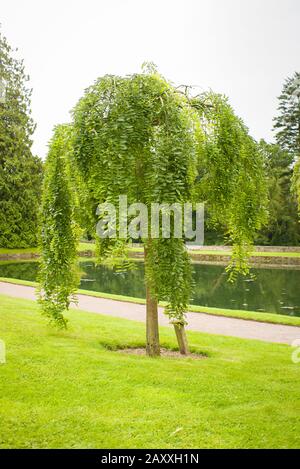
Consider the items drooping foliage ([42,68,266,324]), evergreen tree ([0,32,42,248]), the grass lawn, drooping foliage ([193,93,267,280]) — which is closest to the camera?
the grass lawn

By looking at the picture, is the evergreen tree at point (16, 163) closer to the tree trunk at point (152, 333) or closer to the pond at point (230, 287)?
the pond at point (230, 287)

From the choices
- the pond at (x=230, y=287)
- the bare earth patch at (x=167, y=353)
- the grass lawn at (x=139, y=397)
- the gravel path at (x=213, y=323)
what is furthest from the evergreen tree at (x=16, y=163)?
the bare earth patch at (x=167, y=353)

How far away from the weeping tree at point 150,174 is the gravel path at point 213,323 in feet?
8.81

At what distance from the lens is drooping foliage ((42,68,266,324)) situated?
5.34 m

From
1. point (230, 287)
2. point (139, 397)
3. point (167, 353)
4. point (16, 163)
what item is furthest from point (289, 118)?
point (139, 397)

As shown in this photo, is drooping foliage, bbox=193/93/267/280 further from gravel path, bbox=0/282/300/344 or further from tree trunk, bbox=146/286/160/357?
gravel path, bbox=0/282/300/344

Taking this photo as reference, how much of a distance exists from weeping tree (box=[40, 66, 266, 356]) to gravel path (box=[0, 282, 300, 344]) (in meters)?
2.69

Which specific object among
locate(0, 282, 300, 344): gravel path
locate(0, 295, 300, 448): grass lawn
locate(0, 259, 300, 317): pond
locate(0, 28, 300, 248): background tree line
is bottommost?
locate(0, 259, 300, 317): pond

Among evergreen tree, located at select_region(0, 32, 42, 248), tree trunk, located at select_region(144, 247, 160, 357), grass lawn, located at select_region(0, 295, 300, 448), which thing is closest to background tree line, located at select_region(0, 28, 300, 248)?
evergreen tree, located at select_region(0, 32, 42, 248)

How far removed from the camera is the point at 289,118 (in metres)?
46.5

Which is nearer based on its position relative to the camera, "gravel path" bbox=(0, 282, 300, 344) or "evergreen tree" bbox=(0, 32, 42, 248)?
"gravel path" bbox=(0, 282, 300, 344)

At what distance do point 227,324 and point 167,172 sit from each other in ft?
19.5

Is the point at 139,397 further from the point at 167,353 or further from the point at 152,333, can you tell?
the point at 167,353

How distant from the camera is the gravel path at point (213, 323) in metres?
9.27
